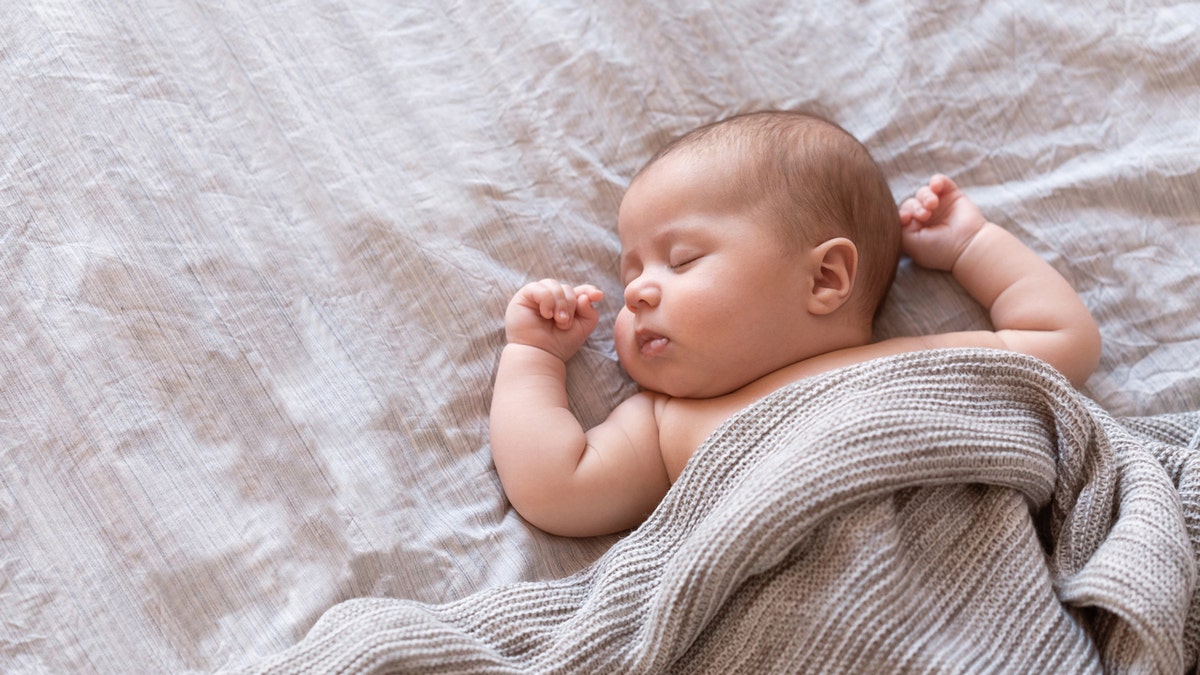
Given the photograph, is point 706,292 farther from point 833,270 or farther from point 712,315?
point 833,270

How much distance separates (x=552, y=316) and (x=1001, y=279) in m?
0.62

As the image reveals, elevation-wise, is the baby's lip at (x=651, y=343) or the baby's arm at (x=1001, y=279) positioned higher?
the baby's arm at (x=1001, y=279)

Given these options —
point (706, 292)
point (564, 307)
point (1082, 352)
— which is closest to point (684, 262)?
point (706, 292)

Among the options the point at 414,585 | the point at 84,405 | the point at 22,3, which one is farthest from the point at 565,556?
the point at 22,3

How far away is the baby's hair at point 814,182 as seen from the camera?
124 cm

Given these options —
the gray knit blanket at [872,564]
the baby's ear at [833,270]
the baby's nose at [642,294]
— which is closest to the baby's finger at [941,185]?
the baby's ear at [833,270]

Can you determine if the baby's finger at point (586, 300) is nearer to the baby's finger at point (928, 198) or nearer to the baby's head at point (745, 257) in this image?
the baby's head at point (745, 257)

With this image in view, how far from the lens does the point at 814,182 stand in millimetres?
1256

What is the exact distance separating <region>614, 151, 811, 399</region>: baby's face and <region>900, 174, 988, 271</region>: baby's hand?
0.25 meters

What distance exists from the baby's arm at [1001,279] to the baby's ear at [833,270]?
0.55 feet

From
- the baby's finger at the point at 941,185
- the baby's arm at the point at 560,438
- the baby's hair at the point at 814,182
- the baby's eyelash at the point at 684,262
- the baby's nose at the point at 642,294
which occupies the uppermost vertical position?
the baby's hair at the point at 814,182

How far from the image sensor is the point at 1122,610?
1.01 m

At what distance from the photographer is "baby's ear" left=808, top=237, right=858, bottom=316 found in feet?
4.06

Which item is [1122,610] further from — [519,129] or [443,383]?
[519,129]
